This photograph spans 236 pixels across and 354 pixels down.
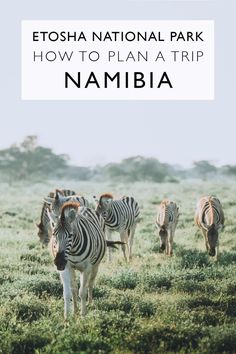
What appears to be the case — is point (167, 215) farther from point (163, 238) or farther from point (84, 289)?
point (84, 289)

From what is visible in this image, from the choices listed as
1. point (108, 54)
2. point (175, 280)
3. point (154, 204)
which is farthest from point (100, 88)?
point (154, 204)

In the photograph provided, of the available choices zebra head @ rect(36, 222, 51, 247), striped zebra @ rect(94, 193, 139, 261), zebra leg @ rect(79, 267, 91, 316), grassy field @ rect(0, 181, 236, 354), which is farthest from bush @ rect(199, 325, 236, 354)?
zebra head @ rect(36, 222, 51, 247)

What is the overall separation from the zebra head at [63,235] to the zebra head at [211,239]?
5894 millimetres

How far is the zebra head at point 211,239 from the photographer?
12992 millimetres

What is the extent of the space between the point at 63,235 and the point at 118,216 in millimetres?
6823

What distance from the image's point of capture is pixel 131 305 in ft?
28.6

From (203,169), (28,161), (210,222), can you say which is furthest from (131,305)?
(203,169)

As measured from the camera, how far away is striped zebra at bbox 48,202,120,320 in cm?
757

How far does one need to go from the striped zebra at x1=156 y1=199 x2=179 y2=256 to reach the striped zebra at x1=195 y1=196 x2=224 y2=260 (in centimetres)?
68

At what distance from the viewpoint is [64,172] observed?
6144 centimetres

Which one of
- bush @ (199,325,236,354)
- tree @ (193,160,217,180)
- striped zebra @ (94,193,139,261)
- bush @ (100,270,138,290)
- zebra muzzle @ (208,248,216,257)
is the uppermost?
tree @ (193,160,217,180)

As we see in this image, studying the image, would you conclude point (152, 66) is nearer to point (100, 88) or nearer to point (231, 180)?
point (100, 88)

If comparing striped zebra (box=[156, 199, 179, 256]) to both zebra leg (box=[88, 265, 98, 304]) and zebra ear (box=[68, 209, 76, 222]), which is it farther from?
zebra ear (box=[68, 209, 76, 222])

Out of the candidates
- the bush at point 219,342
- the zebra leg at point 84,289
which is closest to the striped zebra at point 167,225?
the zebra leg at point 84,289
